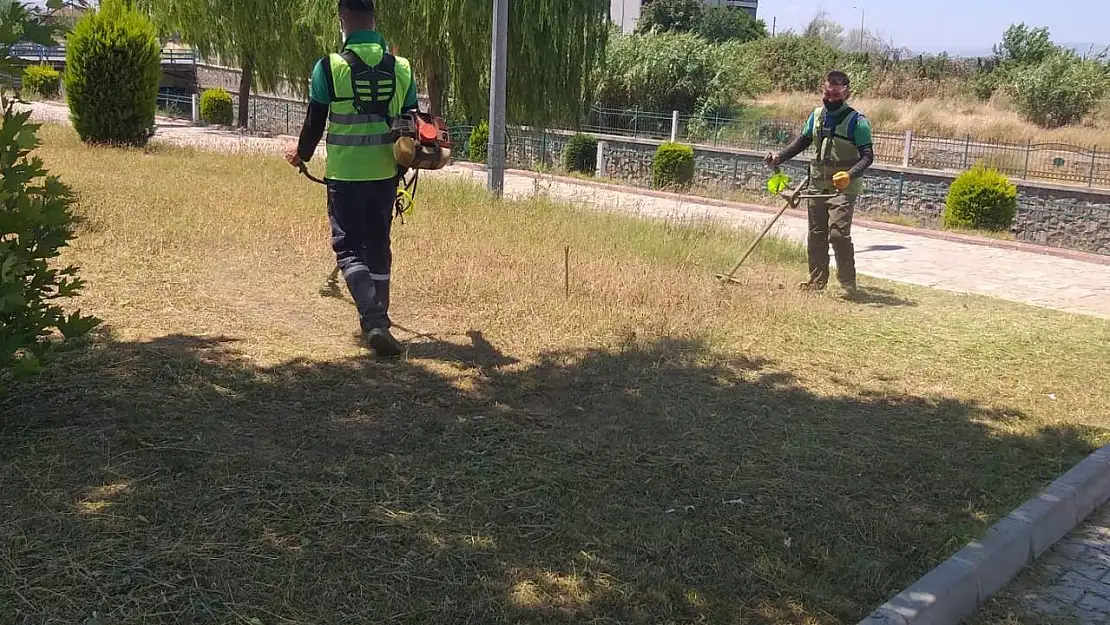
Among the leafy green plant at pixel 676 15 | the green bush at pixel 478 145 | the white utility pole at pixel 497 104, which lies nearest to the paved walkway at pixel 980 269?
the white utility pole at pixel 497 104

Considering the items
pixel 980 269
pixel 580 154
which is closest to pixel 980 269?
pixel 980 269

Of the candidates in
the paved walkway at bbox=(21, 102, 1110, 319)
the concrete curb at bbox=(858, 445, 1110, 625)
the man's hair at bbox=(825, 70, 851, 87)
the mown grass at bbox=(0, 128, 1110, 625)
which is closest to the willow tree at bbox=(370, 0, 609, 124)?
the paved walkway at bbox=(21, 102, 1110, 319)

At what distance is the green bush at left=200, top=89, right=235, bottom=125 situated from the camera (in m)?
35.2

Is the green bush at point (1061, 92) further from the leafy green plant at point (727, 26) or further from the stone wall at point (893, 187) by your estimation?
the leafy green plant at point (727, 26)

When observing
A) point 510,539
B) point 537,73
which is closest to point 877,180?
point 537,73

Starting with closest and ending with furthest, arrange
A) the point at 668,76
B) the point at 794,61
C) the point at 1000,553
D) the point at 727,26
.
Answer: the point at 1000,553 → the point at 668,76 → the point at 794,61 → the point at 727,26

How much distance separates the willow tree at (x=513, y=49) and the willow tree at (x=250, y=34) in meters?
5.90

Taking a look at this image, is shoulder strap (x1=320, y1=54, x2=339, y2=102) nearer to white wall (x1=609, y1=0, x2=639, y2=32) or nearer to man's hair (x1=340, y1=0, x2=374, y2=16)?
man's hair (x1=340, y1=0, x2=374, y2=16)

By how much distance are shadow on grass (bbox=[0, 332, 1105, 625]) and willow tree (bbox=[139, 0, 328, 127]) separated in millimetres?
24795

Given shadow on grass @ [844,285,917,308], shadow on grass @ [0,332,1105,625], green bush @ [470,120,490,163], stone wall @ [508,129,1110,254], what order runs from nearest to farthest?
shadow on grass @ [0,332,1105,625] → shadow on grass @ [844,285,917,308] → stone wall @ [508,129,1110,254] → green bush @ [470,120,490,163]

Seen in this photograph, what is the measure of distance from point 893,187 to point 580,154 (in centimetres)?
821

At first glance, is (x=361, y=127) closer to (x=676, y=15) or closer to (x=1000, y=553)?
(x=1000, y=553)

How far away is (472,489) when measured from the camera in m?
3.92

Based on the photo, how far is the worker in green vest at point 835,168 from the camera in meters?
8.20
